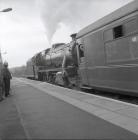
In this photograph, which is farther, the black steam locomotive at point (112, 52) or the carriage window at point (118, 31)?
the carriage window at point (118, 31)

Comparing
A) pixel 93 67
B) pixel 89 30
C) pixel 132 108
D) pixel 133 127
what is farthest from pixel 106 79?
pixel 133 127

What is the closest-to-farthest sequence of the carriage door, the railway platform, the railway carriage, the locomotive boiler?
the railway platform
the railway carriage
the carriage door
the locomotive boiler

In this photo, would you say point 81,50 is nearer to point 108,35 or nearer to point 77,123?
point 108,35

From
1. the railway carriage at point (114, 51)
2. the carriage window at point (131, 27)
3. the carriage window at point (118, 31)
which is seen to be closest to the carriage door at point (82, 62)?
the railway carriage at point (114, 51)

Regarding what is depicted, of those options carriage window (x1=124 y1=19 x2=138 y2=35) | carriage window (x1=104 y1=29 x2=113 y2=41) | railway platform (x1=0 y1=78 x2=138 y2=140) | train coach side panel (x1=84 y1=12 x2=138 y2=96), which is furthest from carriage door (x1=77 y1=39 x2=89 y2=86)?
carriage window (x1=124 y1=19 x2=138 y2=35)

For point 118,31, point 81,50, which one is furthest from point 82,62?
point 118,31

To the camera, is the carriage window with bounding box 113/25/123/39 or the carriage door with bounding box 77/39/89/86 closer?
the carriage window with bounding box 113/25/123/39

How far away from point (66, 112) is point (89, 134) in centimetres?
346

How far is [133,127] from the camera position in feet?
24.8

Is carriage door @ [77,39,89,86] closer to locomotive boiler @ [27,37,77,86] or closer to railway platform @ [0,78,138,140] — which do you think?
locomotive boiler @ [27,37,77,86]

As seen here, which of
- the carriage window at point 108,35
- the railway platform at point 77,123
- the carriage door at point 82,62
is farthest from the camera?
the carriage door at point 82,62

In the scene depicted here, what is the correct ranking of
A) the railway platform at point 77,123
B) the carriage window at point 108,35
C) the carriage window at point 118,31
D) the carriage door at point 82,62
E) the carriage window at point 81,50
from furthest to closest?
the carriage window at point 81,50 < the carriage door at point 82,62 < the carriage window at point 108,35 < the carriage window at point 118,31 < the railway platform at point 77,123

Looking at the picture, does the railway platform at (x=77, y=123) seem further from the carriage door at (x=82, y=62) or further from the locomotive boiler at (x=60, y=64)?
the locomotive boiler at (x=60, y=64)

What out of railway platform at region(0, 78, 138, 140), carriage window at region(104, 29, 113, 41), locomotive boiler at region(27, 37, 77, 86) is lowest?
railway platform at region(0, 78, 138, 140)
